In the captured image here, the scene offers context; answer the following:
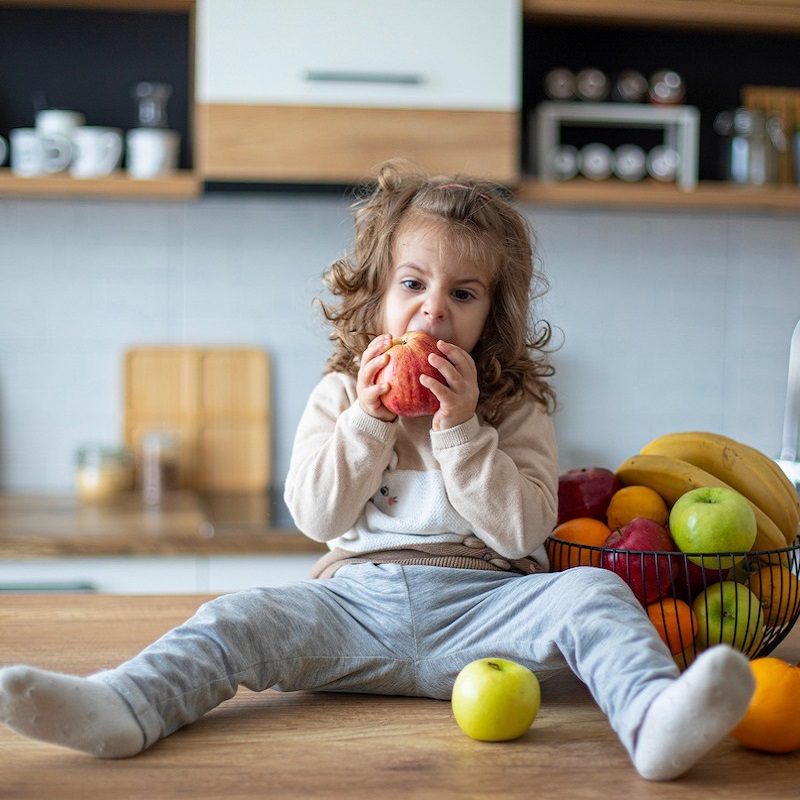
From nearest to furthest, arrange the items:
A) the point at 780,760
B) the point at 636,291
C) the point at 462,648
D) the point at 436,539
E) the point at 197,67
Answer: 1. the point at 780,760
2. the point at 462,648
3. the point at 436,539
4. the point at 197,67
5. the point at 636,291

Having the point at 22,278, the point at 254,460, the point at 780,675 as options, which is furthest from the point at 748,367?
the point at 780,675

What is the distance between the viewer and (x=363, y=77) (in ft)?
7.65

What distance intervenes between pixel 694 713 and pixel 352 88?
1.86 metres

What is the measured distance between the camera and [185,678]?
91 centimetres

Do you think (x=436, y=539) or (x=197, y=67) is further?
(x=197, y=67)

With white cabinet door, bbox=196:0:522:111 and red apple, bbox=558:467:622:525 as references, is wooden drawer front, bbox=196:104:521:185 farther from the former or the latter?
red apple, bbox=558:467:622:525

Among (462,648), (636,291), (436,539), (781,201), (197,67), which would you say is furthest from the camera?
(636,291)

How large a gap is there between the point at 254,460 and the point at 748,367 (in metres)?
1.34

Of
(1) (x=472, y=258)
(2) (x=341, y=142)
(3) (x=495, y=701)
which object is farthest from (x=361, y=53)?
(3) (x=495, y=701)

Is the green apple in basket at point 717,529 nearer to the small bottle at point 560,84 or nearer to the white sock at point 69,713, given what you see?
the white sock at point 69,713

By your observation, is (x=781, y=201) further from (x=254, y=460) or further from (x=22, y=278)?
(x=22, y=278)

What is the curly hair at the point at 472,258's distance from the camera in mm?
1227

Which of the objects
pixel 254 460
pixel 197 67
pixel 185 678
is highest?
pixel 197 67

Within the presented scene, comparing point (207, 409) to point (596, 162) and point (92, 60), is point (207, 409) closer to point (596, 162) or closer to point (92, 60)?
point (92, 60)
